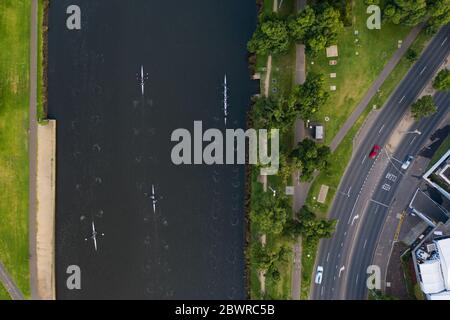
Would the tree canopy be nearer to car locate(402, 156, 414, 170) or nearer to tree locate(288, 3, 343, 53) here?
tree locate(288, 3, 343, 53)

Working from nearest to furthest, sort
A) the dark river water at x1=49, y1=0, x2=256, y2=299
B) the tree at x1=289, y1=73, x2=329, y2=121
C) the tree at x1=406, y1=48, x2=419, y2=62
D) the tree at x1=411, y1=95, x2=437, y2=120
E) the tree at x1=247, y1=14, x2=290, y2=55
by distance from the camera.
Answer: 1. the tree at x1=247, y1=14, x2=290, y2=55
2. the tree at x1=289, y1=73, x2=329, y2=121
3. the tree at x1=411, y1=95, x2=437, y2=120
4. the tree at x1=406, y1=48, x2=419, y2=62
5. the dark river water at x1=49, y1=0, x2=256, y2=299

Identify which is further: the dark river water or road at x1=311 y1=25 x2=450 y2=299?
the dark river water

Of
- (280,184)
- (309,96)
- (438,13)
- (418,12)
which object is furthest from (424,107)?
(280,184)

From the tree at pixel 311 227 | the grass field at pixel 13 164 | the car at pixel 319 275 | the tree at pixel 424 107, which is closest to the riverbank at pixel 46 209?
the grass field at pixel 13 164

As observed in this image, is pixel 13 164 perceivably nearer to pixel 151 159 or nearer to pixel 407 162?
pixel 151 159

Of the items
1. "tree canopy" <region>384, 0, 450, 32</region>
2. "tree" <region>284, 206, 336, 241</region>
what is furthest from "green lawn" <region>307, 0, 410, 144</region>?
"tree" <region>284, 206, 336, 241</region>

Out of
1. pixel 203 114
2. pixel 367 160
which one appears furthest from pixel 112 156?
pixel 367 160
